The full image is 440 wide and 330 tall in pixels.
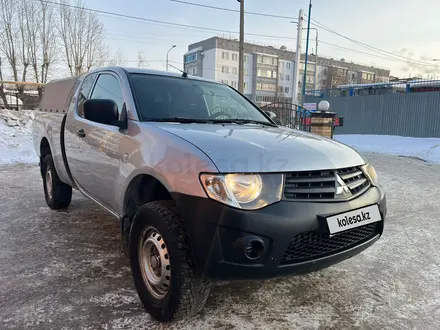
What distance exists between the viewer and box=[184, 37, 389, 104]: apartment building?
65.6 metres

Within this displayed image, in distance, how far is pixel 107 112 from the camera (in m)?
2.58

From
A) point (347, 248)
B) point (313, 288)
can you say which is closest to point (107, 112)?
point (347, 248)

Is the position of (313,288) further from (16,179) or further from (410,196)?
(16,179)

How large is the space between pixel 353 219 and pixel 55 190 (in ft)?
12.4

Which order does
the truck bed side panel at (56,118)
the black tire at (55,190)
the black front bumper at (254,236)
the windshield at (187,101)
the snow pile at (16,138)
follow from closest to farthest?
the black front bumper at (254,236) → the windshield at (187,101) → the truck bed side panel at (56,118) → the black tire at (55,190) → the snow pile at (16,138)

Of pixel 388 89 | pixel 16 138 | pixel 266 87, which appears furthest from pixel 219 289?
pixel 266 87

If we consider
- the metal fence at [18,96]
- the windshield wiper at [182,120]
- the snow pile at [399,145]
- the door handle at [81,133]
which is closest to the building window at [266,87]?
the snow pile at [399,145]

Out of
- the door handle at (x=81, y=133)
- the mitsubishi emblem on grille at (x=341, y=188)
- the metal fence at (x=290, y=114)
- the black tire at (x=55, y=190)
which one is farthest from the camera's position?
the metal fence at (x=290, y=114)

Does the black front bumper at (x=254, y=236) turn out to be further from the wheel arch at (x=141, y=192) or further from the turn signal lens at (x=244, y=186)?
the wheel arch at (x=141, y=192)

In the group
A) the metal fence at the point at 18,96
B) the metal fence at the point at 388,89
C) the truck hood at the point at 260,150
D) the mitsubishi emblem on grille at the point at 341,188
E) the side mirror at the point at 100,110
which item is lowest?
the mitsubishi emblem on grille at the point at 341,188

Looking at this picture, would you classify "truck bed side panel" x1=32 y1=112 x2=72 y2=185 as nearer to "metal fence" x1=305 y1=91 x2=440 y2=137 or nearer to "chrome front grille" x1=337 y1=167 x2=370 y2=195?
"chrome front grille" x1=337 y1=167 x2=370 y2=195

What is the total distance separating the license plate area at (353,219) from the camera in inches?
78.6

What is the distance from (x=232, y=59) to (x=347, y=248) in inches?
2705

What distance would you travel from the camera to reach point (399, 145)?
1352 centimetres
